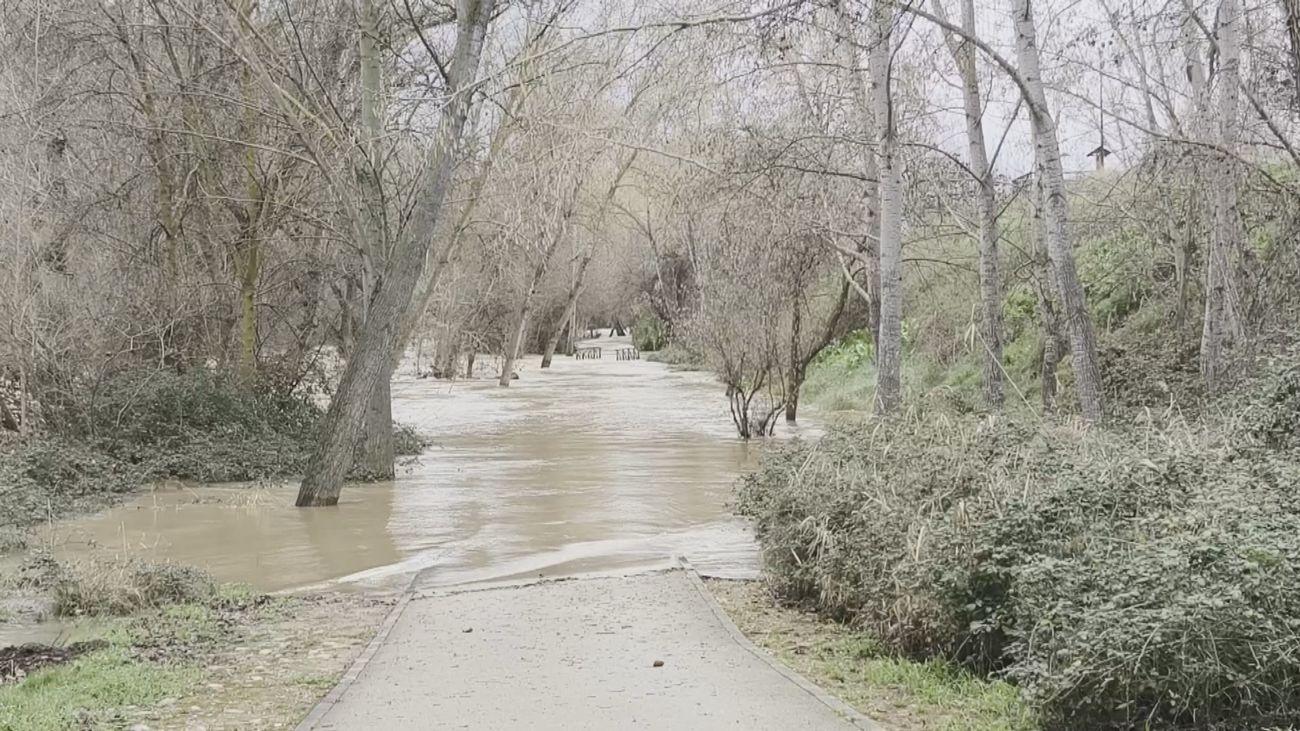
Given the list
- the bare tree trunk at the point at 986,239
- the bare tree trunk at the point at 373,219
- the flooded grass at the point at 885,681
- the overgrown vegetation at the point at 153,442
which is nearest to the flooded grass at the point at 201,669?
the flooded grass at the point at 885,681

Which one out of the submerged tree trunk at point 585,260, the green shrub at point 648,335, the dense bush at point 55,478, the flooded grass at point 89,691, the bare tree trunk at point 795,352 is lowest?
the flooded grass at point 89,691

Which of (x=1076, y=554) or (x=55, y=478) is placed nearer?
(x=1076, y=554)

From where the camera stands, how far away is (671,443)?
78.5 ft

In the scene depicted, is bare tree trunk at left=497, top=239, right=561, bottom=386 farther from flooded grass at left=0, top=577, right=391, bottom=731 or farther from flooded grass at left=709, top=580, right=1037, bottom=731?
flooded grass at left=709, top=580, right=1037, bottom=731

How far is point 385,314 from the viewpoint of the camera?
15602mm

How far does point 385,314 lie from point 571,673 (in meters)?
9.50

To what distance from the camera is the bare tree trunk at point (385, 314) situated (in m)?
15.4

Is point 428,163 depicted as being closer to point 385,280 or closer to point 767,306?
point 385,280

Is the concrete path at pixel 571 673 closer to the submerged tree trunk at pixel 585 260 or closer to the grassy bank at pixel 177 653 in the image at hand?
the grassy bank at pixel 177 653

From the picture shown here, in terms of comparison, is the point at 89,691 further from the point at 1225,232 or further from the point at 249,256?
the point at 249,256

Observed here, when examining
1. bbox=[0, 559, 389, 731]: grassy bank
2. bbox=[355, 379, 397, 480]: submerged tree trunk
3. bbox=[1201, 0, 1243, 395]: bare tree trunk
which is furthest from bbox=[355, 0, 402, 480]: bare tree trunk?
bbox=[1201, 0, 1243, 395]: bare tree trunk

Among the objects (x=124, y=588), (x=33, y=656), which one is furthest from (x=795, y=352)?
(x=33, y=656)

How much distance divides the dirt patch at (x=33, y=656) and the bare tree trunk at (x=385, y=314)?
7.31 m

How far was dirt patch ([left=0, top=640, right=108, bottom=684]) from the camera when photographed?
7227mm
